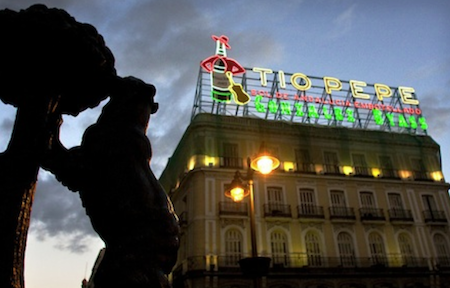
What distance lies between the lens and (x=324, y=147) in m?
27.7

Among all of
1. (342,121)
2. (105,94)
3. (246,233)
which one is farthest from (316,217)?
(105,94)

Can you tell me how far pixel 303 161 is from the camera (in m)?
26.8

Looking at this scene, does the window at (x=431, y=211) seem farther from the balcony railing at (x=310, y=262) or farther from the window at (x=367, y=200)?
the window at (x=367, y=200)

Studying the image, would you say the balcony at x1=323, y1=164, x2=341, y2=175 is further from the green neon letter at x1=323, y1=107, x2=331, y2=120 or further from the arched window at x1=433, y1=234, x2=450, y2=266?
the arched window at x1=433, y1=234, x2=450, y2=266

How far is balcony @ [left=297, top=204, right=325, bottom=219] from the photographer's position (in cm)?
2438

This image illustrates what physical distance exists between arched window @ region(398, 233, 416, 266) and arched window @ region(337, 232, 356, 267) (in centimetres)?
374

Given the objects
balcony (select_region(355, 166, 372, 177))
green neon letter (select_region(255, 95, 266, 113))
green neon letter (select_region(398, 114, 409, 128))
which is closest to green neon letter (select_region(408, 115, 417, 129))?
green neon letter (select_region(398, 114, 409, 128))

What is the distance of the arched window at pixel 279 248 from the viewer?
22.7 metres

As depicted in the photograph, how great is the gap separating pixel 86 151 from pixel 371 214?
26.4 m

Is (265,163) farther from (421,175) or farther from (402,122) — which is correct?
(402,122)

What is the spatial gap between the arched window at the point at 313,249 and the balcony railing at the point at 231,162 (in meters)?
6.49

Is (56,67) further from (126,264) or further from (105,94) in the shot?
(126,264)

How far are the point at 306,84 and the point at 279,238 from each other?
12.5 m

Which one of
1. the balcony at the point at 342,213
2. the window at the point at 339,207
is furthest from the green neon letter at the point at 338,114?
the balcony at the point at 342,213
